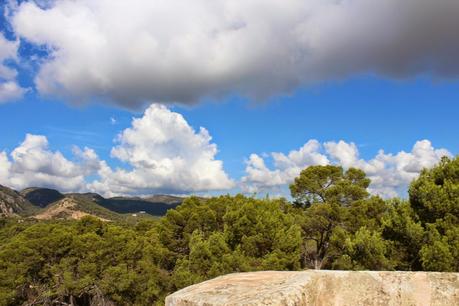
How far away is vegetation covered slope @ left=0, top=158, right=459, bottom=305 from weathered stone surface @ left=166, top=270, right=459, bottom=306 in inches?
446

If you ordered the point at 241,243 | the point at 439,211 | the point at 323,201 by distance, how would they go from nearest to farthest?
1. the point at 439,211
2. the point at 241,243
3. the point at 323,201

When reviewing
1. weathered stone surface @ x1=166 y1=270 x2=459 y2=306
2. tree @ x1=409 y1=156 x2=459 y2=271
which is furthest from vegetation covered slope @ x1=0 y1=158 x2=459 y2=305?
weathered stone surface @ x1=166 y1=270 x2=459 y2=306

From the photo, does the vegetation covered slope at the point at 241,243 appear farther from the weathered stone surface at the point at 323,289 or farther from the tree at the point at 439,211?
the weathered stone surface at the point at 323,289

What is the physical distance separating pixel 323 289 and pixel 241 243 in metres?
19.5

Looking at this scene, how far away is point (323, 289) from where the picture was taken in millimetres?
5312

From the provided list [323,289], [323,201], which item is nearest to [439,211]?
[323,289]

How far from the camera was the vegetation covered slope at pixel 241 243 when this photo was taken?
18000 mm

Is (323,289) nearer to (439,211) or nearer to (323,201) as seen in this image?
(439,211)

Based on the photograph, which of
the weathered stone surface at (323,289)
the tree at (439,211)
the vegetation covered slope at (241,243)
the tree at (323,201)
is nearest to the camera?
the weathered stone surface at (323,289)

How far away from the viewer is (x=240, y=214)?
2538 centimetres

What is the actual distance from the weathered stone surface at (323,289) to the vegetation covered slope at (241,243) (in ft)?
37.2

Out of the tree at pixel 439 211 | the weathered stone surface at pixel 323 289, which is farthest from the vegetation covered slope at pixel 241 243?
the weathered stone surface at pixel 323 289

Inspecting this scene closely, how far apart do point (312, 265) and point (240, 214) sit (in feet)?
36.2

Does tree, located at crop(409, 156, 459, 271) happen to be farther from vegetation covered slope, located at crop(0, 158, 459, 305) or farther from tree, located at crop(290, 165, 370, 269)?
tree, located at crop(290, 165, 370, 269)
